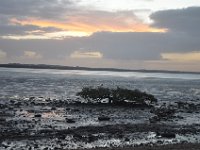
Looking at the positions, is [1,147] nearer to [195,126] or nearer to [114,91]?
[195,126]

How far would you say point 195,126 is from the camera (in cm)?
3947

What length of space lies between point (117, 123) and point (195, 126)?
725 centimetres

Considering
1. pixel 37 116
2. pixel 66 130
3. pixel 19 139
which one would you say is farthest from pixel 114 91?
pixel 19 139

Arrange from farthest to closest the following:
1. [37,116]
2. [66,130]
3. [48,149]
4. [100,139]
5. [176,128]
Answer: [37,116], [176,128], [66,130], [100,139], [48,149]

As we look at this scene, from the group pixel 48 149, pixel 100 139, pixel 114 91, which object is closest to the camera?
pixel 48 149

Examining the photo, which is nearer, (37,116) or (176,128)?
(176,128)

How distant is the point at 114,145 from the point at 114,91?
33.0 m

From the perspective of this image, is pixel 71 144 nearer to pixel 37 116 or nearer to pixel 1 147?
pixel 1 147

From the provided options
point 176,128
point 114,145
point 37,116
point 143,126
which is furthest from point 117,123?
point 114,145

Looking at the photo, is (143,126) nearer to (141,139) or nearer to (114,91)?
(141,139)

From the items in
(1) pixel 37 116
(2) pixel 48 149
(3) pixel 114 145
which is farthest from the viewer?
(1) pixel 37 116

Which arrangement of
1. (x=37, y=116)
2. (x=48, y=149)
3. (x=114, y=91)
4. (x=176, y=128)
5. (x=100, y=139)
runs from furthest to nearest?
(x=114, y=91), (x=37, y=116), (x=176, y=128), (x=100, y=139), (x=48, y=149)

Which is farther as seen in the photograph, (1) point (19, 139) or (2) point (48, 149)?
(1) point (19, 139)

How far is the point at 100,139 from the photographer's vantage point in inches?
1177
